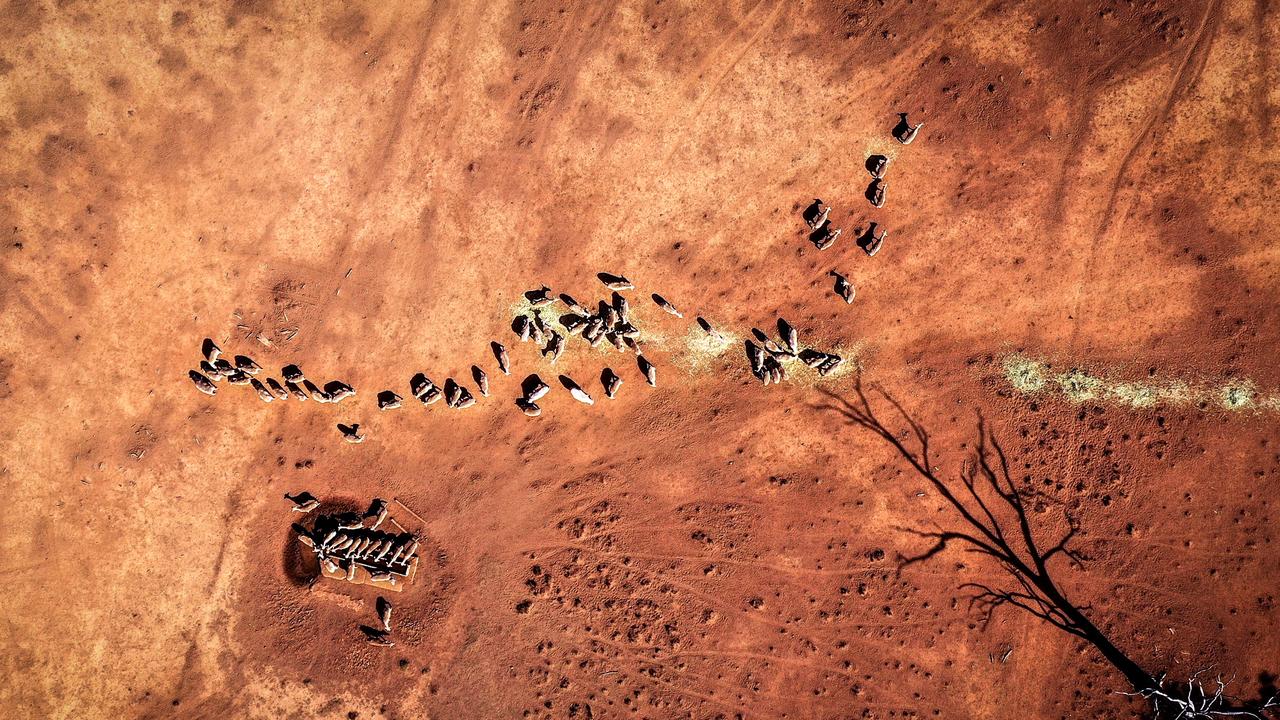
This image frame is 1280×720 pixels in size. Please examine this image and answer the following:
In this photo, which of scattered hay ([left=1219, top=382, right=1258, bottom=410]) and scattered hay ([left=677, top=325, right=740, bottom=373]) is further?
scattered hay ([left=677, top=325, right=740, bottom=373])

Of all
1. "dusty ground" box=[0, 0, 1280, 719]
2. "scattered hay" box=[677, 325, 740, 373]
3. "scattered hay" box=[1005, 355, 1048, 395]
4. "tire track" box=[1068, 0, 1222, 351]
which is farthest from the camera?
"scattered hay" box=[677, 325, 740, 373]

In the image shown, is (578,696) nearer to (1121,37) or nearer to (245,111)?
(245,111)

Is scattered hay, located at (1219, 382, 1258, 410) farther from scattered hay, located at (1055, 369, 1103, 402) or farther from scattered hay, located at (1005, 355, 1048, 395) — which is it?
scattered hay, located at (1005, 355, 1048, 395)

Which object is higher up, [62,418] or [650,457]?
[650,457]

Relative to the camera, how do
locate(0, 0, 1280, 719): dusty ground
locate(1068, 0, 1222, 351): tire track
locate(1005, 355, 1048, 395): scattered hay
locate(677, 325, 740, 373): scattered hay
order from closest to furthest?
1. locate(1068, 0, 1222, 351): tire track
2. locate(0, 0, 1280, 719): dusty ground
3. locate(1005, 355, 1048, 395): scattered hay
4. locate(677, 325, 740, 373): scattered hay

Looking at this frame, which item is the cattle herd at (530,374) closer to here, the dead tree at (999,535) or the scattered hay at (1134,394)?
the dead tree at (999,535)

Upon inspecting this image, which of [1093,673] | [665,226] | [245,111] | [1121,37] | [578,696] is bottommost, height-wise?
[578,696]

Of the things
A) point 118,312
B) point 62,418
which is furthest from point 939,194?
point 62,418

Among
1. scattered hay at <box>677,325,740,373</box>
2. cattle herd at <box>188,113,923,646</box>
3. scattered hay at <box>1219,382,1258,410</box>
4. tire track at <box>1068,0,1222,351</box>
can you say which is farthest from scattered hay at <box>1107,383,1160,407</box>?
scattered hay at <box>677,325,740,373</box>
